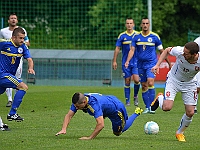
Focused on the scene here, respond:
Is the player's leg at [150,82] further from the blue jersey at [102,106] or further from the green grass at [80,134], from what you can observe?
the blue jersey at [102,106]

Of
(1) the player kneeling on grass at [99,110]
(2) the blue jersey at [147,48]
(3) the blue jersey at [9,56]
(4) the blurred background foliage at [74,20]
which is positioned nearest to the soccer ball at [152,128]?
(1) the player kneeling on grass at [99,110]

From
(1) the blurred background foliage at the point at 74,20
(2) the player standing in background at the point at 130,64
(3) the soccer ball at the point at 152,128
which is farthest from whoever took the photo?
(1) the blurred background foliage at the point at 74,20

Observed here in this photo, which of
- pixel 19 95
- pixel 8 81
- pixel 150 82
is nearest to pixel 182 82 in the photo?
pixel 19 95

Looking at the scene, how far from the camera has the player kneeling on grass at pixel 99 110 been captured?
391 inches

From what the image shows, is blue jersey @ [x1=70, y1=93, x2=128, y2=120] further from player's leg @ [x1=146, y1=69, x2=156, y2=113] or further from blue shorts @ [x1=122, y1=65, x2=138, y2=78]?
blue shorts @ [x1=122, y1=65, x2=138, y2=78]

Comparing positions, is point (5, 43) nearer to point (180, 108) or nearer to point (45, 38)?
point (180, 108)

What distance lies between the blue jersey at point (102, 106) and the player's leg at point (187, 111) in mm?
969

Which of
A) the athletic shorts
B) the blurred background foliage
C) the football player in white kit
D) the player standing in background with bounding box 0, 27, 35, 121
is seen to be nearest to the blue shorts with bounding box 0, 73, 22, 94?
the player standing in background with bounding box 0, 27, 35, 121

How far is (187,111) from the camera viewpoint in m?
10.5

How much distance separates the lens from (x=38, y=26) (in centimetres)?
3444

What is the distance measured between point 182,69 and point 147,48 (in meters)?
5.48

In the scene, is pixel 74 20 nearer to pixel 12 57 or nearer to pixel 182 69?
pixel 12 57

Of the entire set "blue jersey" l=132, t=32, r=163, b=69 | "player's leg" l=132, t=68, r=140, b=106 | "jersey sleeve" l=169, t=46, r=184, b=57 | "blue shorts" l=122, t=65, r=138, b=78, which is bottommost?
"player's leg" l=132, t=68, r=140, b=106

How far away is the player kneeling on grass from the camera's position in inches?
391
